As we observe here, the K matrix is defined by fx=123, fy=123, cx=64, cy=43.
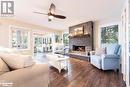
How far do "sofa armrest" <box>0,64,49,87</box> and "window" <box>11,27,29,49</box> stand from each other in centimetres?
599

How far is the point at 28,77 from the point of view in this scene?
1683 mm

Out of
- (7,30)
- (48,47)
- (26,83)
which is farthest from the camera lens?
(48,47)

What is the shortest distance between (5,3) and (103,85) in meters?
4.34

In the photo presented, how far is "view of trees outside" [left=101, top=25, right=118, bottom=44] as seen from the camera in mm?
6222

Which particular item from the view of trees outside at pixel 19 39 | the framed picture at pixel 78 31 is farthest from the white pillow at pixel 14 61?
the framed picture at pixel 78 31

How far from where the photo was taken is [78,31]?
8398 millimetres

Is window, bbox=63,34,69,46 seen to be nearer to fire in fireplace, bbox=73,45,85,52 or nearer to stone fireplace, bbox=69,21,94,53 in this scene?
stone fireplace, bbox=69,21,94,53

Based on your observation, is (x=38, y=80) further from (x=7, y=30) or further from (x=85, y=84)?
(x=7, y=30)

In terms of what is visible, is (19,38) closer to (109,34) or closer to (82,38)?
(82,38)

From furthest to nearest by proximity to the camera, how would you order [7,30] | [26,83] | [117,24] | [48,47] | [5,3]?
[48,47] → [7,30] → [117,24] → [5,3] → [26,83]

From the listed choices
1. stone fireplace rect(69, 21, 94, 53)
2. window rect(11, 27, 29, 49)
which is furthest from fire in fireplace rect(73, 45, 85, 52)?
window rect(11, 27, 29, 49)

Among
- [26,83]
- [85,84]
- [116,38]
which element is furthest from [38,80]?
[116,38]

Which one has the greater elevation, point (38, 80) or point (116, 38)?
point (116, 38)

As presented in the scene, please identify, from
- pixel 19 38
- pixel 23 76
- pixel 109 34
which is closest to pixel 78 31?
pixel 109 34
